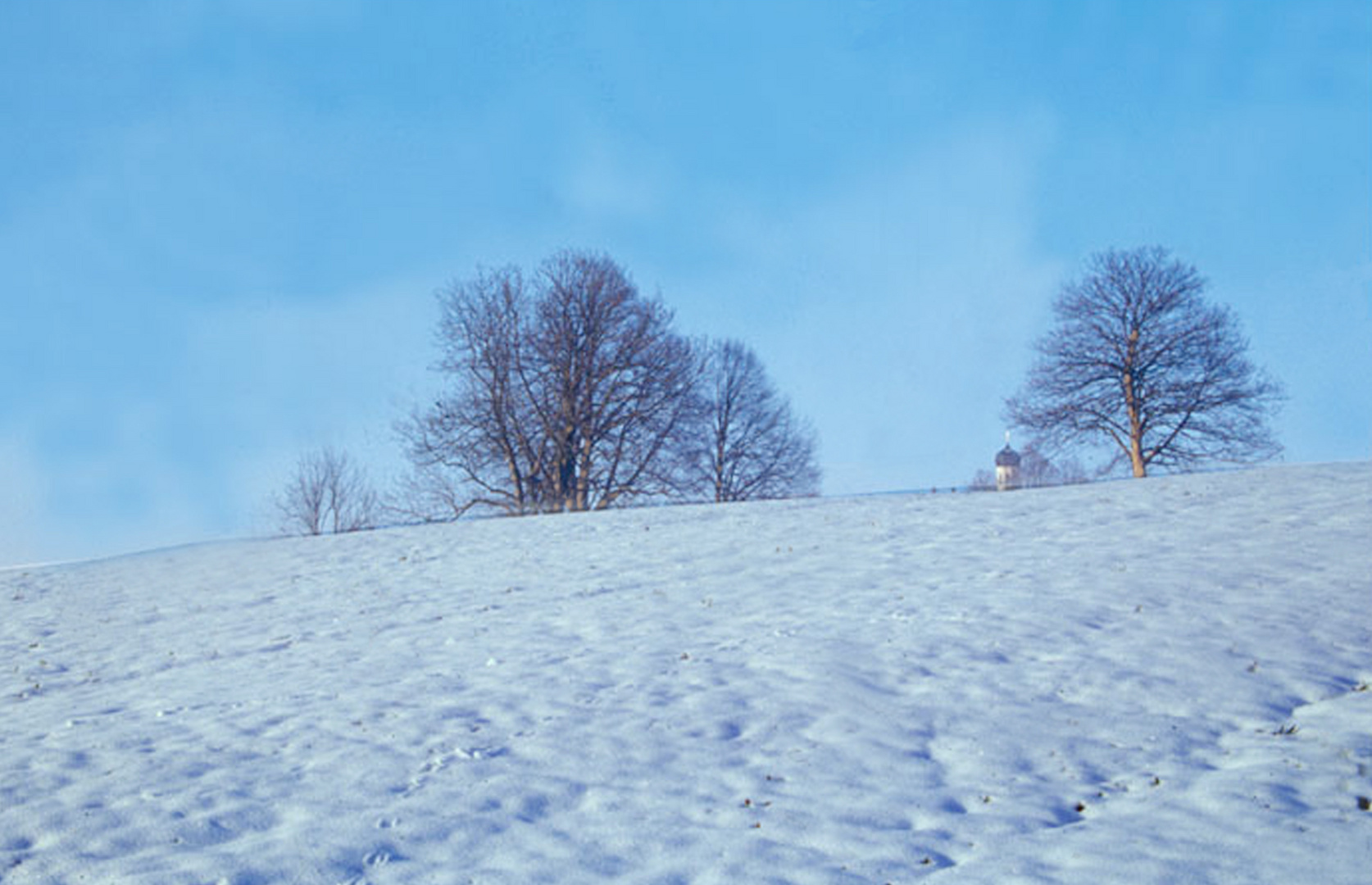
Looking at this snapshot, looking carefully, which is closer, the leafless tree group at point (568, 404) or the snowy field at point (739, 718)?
the snowy field at point (739, 718)

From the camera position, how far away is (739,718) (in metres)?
7.13

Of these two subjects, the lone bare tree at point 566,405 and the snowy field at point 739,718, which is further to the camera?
the lone bare tree at point 566,405

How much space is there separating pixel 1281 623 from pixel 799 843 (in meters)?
Answer: 6.15

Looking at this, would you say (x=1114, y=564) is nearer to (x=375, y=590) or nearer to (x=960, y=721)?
(x=960, y=721)

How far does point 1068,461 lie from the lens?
1479 inches

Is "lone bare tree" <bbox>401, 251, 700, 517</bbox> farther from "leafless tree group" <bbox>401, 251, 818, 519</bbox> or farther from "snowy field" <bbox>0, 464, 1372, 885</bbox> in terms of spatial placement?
"snowy field" <bbox>0, 464, 1372, 885</bbox>

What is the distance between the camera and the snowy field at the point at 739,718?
16.6ft

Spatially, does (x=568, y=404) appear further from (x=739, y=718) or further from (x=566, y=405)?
(x=739, y=718)

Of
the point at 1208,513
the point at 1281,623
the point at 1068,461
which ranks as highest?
the point at 1068,461

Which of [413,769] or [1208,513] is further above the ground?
[1208,513]

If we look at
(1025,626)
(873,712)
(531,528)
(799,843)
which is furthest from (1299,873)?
(531,528)

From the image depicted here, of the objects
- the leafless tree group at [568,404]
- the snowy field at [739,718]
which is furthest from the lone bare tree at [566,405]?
the snowy field at [739,718]

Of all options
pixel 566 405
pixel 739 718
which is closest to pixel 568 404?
pixel 566 405

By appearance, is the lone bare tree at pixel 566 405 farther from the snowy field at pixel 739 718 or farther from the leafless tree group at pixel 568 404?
the snowy field at pixel 739 718
